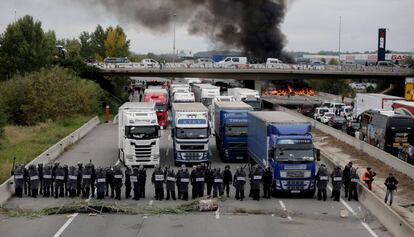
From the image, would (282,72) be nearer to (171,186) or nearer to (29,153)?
(29,153)

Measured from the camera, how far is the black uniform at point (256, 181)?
26692mm

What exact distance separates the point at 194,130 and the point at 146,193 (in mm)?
8023

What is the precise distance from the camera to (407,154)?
3694cm

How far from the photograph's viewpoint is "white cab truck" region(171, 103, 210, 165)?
3553 centimetres

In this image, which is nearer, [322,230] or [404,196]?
[322,230]

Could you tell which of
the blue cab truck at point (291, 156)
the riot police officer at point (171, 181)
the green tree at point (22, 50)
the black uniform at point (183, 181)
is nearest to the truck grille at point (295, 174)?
the blue cab truck at point (291, 156)

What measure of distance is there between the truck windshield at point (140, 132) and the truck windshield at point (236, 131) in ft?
14.3

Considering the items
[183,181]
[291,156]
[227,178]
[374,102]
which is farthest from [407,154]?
[374,102]

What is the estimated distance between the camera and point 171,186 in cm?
2670

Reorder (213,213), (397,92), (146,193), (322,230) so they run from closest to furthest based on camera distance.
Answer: (322,230) < (213,213) < (146,193) < (397,92)

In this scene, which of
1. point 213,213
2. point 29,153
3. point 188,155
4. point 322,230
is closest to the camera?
point 322,230

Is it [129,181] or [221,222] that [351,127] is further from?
[221,222]

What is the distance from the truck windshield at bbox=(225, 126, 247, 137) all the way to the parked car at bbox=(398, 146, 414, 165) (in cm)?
864

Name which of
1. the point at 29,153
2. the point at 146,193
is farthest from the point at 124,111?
the point at 146,193
